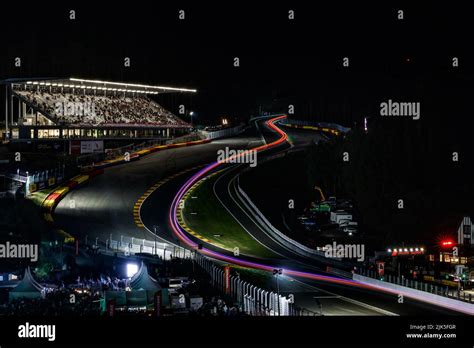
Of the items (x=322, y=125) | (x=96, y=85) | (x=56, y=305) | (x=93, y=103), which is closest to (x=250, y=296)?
(x=56, y=305)

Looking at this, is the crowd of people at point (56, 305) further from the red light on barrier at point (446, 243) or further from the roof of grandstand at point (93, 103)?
the roof of grandstand at point (93, 103)

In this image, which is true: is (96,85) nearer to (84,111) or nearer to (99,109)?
(99,109)

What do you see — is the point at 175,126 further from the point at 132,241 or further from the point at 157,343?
the point at 157,343

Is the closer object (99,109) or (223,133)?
(223,133)

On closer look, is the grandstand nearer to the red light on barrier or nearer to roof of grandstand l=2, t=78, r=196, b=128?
roof of grandstand l=2, t=78, r=196, b=128

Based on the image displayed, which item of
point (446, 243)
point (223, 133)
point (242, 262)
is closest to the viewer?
point (242, 262)

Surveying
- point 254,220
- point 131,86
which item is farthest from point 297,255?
point 131,86
